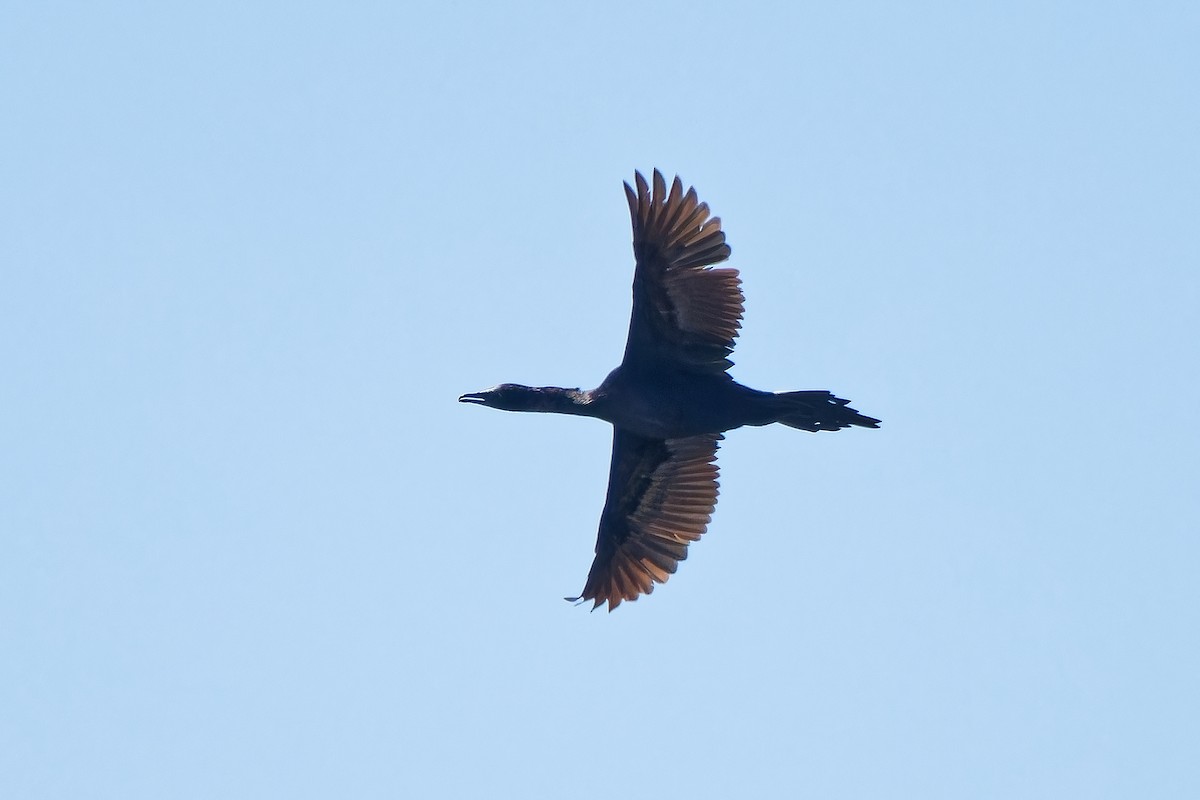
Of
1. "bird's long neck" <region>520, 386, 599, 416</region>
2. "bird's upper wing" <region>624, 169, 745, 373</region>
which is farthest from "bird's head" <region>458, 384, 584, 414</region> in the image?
"bird's upper wing" <region>624, 169, 745, 373</region>

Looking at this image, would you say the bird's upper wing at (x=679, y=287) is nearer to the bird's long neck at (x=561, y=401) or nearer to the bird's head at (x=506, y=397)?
the bird's long neck at (x=561, y=401)

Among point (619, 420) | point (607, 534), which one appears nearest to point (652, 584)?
point (607, 534)

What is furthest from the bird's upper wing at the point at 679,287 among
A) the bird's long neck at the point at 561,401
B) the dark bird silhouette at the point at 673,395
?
the bird's long neck at the point at 561,401

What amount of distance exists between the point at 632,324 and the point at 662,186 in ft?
5.01

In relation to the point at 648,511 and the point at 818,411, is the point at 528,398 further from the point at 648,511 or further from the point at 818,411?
the point at 818,411

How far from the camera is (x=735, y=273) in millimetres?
18438

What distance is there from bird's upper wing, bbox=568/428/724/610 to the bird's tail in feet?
6.06

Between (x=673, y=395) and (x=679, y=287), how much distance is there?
3.69 feet

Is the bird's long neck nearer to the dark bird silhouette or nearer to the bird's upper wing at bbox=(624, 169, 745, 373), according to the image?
the dark bird silhouette

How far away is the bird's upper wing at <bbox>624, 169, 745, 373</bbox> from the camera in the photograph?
18203 mm

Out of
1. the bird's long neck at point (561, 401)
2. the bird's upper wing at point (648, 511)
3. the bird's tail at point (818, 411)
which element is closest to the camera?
the bird's tail at point (818, 411)

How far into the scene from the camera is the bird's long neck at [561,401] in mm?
19484

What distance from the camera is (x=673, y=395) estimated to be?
18.8m

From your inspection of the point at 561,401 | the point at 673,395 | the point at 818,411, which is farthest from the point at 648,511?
the point at 818,411
